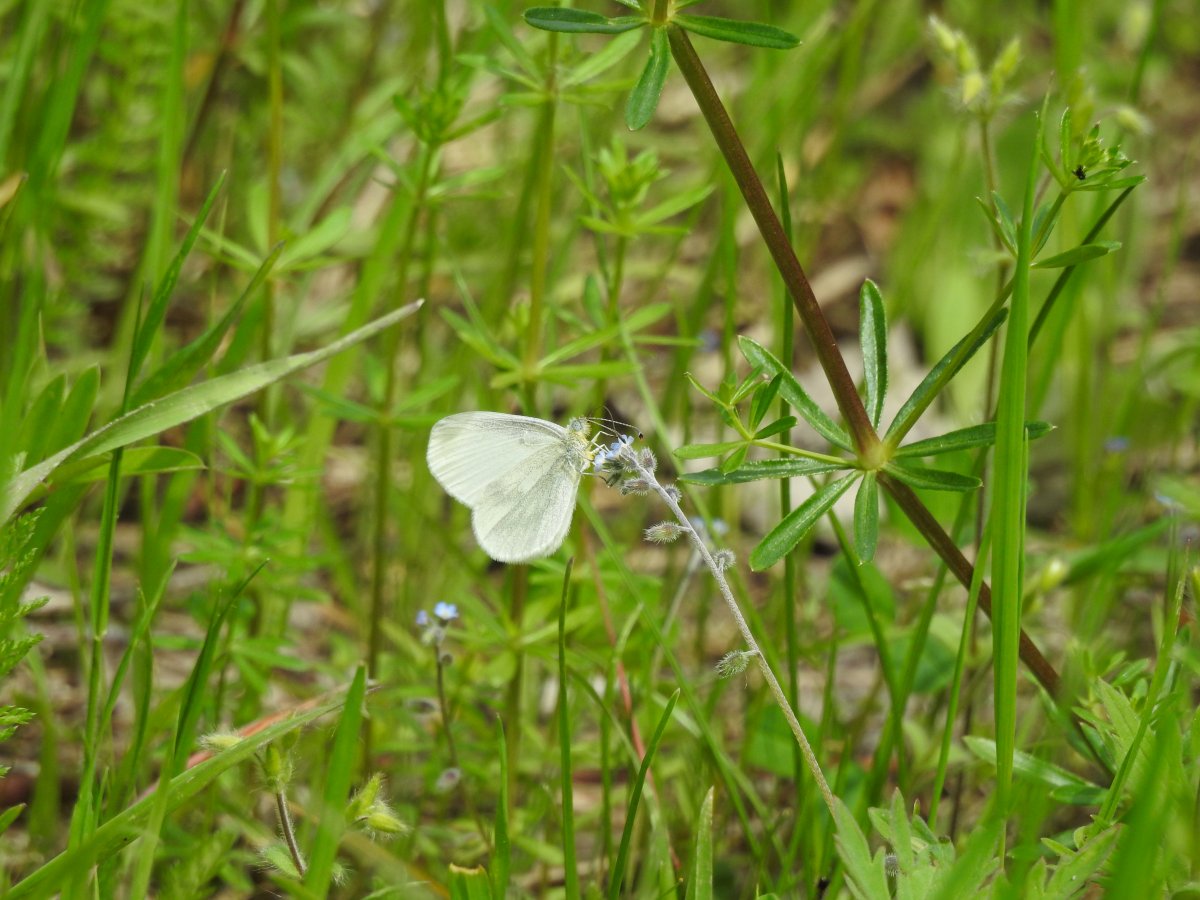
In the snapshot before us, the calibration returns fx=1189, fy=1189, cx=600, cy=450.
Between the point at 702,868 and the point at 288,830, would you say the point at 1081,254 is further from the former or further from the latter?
the point at 288,830

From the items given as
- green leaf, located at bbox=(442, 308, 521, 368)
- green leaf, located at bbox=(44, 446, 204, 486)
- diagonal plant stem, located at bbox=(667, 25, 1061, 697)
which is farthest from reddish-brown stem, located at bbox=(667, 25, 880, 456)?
green leaf, located at bbox=(44, 446, 204, 486)

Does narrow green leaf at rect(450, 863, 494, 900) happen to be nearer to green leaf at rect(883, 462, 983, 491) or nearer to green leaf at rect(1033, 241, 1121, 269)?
green leaf at rect(883, 462, 983, 491)

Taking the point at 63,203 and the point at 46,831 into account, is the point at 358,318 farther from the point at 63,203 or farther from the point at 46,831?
the point at 46,831

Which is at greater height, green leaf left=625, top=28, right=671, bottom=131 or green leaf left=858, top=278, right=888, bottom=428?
green leaf left=625, top=28, right=671, bottom=131

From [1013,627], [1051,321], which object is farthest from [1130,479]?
[1013,627]

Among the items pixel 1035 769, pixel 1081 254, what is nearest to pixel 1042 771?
pixel 1035 769

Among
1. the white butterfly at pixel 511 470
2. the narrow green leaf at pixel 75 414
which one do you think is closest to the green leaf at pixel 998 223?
the white butterfly at pixel 511 470
